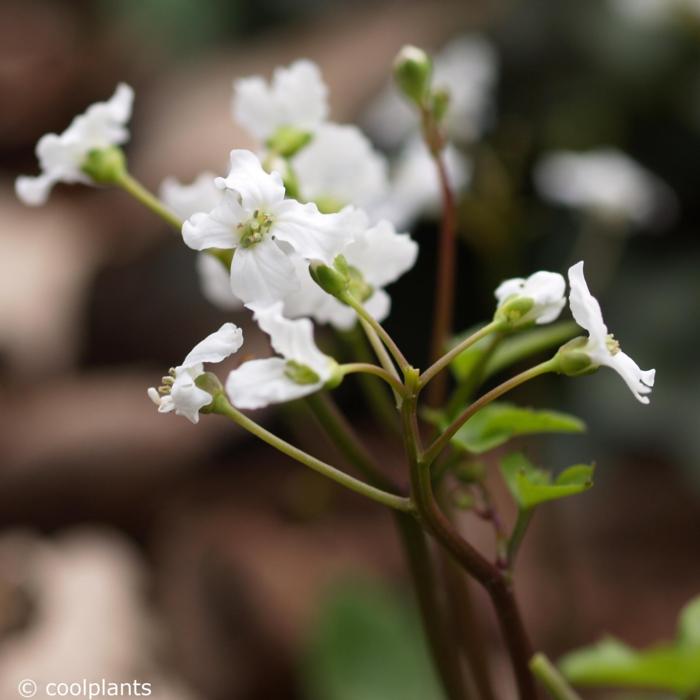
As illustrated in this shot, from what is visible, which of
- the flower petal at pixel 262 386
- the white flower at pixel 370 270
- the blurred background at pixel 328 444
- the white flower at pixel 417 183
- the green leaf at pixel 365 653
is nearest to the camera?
the flower petal at pixel 262 386

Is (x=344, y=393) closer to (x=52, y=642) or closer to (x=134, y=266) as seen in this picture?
(x=134, y=266)

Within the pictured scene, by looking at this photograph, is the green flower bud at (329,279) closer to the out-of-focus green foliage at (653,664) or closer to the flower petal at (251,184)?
the flower petal at (251,184)

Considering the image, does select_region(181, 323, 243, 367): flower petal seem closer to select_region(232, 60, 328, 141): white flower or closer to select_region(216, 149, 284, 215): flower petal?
select_region(216, 149, 284, 215): flower petal

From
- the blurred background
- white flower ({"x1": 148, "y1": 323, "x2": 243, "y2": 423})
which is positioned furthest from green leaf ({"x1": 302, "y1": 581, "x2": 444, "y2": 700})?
white flower ({"x1": 148, "y1": 323, "x2": 243, "y2": 423})

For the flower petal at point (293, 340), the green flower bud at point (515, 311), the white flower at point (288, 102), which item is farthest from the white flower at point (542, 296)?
the white flower at point (288, 102)

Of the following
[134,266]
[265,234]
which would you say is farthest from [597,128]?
[265,234]

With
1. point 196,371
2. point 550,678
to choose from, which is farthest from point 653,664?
point 196,371

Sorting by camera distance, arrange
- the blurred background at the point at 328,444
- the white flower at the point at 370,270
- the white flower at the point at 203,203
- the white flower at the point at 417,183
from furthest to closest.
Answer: the blurred background at the point at 328,444 → the white flower at the point at 417,183 → the white flower at the point at 203,203 → the white flower at the point at 370,270
